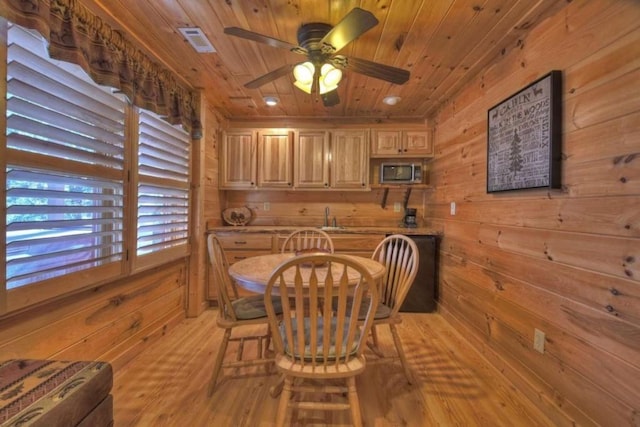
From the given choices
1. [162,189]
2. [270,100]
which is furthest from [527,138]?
[162,189]

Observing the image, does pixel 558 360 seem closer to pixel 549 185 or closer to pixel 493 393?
pixel 493 393

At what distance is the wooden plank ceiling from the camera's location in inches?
65.2

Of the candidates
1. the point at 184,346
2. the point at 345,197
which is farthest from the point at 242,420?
the point at 345,197

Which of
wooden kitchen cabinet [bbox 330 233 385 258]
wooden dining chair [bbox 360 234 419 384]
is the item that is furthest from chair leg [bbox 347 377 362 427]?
wooden kitchen cabinet [bbox 330 233 385 258]

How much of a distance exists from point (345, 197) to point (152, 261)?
234 centimetres

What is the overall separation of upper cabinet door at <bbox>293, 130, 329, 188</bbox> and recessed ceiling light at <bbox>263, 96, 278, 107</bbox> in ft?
1.45

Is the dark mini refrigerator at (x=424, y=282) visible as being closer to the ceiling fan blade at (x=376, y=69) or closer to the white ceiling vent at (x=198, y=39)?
the ceiling fan blade at (x=376, y=69)

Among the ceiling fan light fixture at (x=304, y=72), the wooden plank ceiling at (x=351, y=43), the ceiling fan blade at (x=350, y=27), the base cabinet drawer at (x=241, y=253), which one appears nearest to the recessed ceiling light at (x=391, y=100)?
the wooden plank ceiling at (x=351, y=43)

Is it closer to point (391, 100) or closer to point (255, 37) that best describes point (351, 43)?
point (255, 37)

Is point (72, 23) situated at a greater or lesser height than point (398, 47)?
lesser

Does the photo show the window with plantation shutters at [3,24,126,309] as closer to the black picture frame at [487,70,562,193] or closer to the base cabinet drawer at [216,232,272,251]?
the base cabinet drawer at [216,232,272,251]

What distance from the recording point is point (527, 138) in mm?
1754

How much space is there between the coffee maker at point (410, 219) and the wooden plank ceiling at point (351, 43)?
1335 millimetres

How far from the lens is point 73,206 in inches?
60.9
